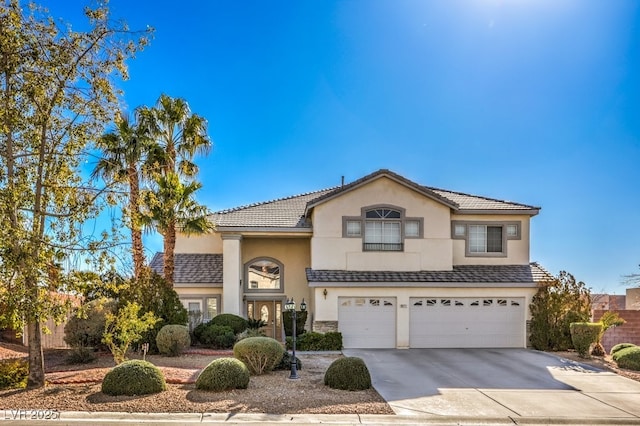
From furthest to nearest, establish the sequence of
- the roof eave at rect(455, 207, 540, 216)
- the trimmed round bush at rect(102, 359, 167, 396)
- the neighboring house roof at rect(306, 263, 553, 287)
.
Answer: the roof eave at rect(455, 207, 540, 216) < the neighboring house roof at rect(306, 263, 553, 287) < the trimmed round bush at rect(102, 359, 167, 396)

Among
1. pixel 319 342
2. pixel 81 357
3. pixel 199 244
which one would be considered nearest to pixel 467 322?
pixel 319 342

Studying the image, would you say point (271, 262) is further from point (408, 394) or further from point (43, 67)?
point (43, 67)

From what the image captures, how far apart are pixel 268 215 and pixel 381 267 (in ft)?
19.2

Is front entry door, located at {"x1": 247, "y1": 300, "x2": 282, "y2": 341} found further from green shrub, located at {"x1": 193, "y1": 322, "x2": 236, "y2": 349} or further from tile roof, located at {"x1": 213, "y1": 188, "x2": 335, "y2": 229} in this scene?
tile roof, located at {"x1": 213, "y1": 188, "x2": 335, "y2": 229}

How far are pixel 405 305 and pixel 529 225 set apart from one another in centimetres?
724

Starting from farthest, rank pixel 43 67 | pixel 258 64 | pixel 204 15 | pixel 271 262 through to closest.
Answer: pixel 271 262
pixel 258 64
pixel 204 15
pixel 43 67

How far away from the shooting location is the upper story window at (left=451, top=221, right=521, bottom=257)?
21.5m

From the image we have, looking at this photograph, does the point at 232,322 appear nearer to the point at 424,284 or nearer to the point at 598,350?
the point at 424,284

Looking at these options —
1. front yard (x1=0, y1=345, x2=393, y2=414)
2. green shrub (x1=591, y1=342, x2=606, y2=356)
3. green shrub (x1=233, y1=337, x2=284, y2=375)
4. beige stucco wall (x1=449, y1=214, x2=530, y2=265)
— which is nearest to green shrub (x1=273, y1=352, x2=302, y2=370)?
green shrub (x1=233, y1=337, x2=284, y2=375)

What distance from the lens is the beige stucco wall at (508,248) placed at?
70.0ft

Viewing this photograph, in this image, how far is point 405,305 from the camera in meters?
19.2

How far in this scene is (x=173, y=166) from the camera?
68.8 feet

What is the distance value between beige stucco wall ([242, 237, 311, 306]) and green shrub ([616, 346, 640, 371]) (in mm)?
12220

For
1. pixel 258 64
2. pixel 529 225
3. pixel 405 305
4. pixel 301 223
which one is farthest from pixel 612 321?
pixel 258 64
